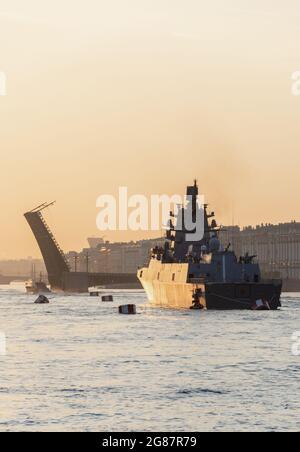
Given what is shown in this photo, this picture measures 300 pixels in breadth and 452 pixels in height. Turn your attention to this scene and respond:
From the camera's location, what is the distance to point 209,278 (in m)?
77.8

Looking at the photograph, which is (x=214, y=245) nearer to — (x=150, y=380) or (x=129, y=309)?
(x=129, y=309)

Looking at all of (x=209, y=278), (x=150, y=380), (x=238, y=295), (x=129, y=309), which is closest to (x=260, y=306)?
(x=238, y=295)

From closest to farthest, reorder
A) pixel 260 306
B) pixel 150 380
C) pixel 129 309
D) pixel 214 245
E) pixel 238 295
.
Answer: pixel 150 380, pixel 129 309, pixel 238 295, pixel 260 306, pixel 214 245

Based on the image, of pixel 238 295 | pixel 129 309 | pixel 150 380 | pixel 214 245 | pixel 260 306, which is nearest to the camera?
pixel 150 380

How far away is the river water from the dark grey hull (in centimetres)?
2213

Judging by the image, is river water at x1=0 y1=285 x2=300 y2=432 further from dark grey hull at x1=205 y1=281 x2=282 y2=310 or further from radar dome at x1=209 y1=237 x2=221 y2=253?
radar dome at x1=209 y1=237 x2=221 y2=253

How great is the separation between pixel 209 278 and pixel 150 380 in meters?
47.1

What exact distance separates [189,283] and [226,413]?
5345cm

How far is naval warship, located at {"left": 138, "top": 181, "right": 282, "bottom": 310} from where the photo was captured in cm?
7712

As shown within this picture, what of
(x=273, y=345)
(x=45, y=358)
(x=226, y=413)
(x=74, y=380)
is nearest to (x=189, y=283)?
(x=273, y=345)

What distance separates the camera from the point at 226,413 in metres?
25.1

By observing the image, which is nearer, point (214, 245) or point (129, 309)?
point (129, 309)
